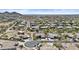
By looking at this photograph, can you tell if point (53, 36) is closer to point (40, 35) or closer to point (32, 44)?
point (40, 35)

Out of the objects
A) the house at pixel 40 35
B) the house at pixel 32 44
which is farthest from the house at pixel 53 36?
the house at pixel 32 44

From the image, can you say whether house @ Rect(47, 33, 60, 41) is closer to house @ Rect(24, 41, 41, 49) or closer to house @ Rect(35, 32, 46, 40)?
house @ Rect(35, 32, 46, 40)

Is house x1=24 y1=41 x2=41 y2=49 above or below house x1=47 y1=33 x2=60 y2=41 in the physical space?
below

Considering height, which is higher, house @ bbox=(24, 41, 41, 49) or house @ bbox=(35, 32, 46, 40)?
house @ bbox=(35, 32, 46, 40)

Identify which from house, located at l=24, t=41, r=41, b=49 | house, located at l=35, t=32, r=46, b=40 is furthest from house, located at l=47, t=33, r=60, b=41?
house, located at l=24, t=41, r=41, b=49

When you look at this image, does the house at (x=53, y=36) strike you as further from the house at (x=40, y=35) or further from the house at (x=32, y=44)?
the house at (x=32, y=44)

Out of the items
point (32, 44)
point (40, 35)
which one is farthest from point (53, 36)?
point (32, 44)

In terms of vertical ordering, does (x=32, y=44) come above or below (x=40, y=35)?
below
